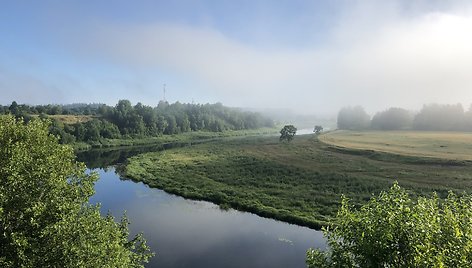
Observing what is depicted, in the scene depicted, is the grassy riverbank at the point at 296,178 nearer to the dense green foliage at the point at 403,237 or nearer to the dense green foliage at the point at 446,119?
the dense green foliage at the point at 403,237

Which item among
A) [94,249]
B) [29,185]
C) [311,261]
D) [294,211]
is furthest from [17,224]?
[294,211]

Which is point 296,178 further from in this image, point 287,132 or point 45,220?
point 287,132

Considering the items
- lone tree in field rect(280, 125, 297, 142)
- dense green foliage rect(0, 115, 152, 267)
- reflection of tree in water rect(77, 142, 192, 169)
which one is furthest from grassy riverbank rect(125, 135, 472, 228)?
lone tree in field rect(280, 125, 297, 142)

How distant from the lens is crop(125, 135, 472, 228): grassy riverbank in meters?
61.2

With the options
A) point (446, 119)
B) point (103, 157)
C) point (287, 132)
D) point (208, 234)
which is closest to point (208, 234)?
point (208, 234)

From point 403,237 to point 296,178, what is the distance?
62.9 meters

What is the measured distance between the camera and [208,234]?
48.8m

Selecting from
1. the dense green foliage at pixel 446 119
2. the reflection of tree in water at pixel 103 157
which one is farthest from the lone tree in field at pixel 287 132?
the dense green foliage at pixel 446 119

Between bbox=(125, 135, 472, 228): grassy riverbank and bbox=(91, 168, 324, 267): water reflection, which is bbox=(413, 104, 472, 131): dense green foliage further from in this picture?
bbox=(91, 168, 324, 267): water reflection

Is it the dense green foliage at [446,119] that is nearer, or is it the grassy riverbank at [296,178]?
the grassy riverbank at [296,178]

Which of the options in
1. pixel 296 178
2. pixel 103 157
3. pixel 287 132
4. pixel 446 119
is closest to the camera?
pixel 296 178

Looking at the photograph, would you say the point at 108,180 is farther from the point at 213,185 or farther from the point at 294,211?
the point at 294,211

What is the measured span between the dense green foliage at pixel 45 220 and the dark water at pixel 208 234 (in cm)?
1830

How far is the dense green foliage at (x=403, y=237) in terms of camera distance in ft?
54.1
